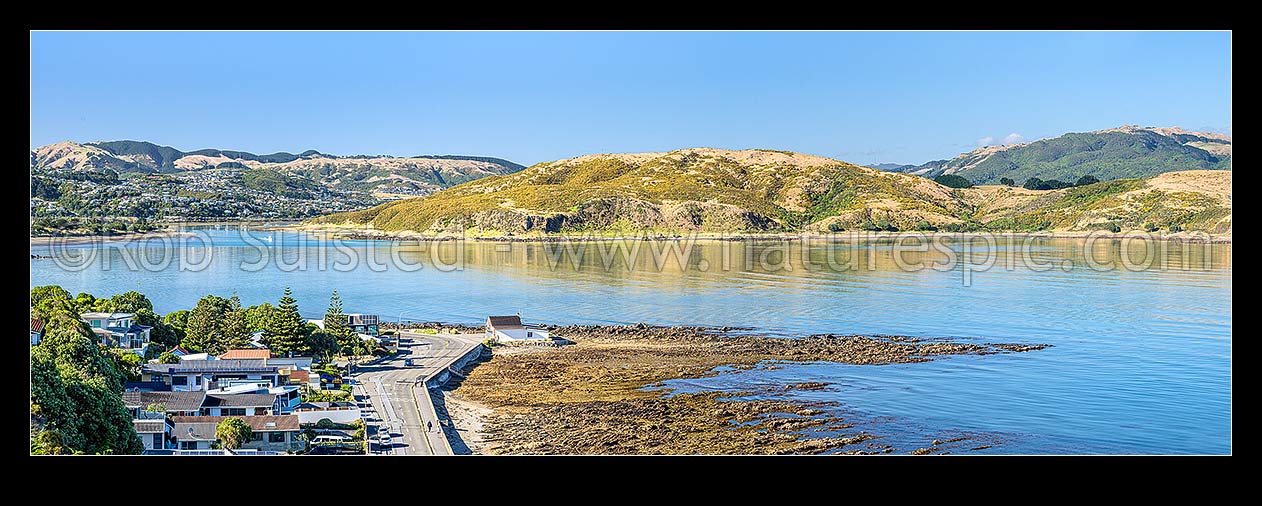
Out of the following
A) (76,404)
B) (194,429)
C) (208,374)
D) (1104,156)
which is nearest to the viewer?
(76,404)

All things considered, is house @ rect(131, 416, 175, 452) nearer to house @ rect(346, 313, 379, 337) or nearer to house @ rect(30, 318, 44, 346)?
house @ rect(30, 318, 44, 346)

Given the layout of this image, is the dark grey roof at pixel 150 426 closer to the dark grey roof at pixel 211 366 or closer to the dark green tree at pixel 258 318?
the dark grey roof at pixel 211 366

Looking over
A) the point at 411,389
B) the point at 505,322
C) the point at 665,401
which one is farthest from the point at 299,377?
the point at 505,322

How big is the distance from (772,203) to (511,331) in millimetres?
60734

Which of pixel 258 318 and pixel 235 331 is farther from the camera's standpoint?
pixel 258 318

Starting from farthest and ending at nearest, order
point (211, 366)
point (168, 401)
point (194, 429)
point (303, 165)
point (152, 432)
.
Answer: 1. point (303, 165)
2. point (211, 366)
3. point (168, 401)
4. point (194, 429)
5. point (152, 432)

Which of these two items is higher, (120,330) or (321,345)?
(120,330)

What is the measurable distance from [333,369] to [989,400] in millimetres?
9917

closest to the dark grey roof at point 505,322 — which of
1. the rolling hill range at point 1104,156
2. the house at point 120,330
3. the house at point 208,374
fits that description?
the house at point 120,330

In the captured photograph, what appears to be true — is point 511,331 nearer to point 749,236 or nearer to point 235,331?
point 235,331

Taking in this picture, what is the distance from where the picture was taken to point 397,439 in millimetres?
11719

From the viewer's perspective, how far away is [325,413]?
1261 centimetres

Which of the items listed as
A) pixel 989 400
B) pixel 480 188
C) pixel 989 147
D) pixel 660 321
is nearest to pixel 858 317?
pixel 660 321
